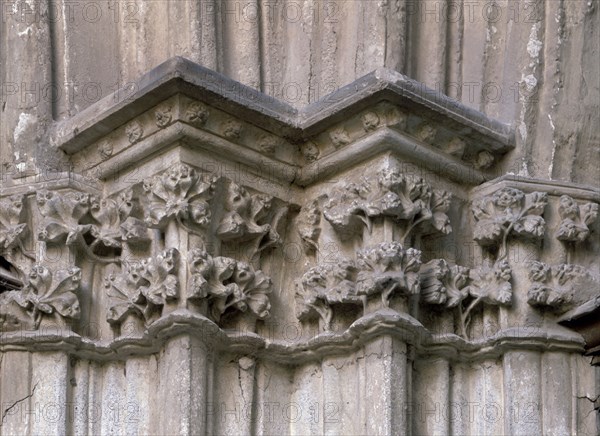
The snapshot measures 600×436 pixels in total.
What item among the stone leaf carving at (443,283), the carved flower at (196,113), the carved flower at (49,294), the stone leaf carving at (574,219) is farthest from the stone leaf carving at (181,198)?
the stone leaf carving at (574,219)

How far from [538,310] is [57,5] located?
5.38ft

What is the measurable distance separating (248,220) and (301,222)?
0.59 feet

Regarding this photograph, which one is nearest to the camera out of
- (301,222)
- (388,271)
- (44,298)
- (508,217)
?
(388,271)

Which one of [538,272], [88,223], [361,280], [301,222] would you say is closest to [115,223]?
[88,223]

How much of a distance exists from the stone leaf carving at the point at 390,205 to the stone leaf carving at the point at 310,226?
68 millimetres

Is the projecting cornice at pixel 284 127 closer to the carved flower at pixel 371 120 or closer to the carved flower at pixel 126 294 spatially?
the carved flower at pixel 371 120

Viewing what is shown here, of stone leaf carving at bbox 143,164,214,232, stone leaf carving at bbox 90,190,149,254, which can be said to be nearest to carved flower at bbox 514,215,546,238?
stone leaf carving at bbox 143,164,214,232

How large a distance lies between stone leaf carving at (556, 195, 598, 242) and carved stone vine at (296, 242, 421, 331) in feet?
1.48

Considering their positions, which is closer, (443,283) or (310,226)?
(443,283)

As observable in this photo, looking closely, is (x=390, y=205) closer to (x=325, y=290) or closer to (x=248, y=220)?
(x=325, y=290)

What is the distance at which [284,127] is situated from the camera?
6.53 m

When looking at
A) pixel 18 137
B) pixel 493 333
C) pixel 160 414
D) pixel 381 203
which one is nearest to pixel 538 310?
pixel 493 333

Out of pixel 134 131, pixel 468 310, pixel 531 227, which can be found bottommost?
pixel 468 310

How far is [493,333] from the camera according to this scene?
643cm
